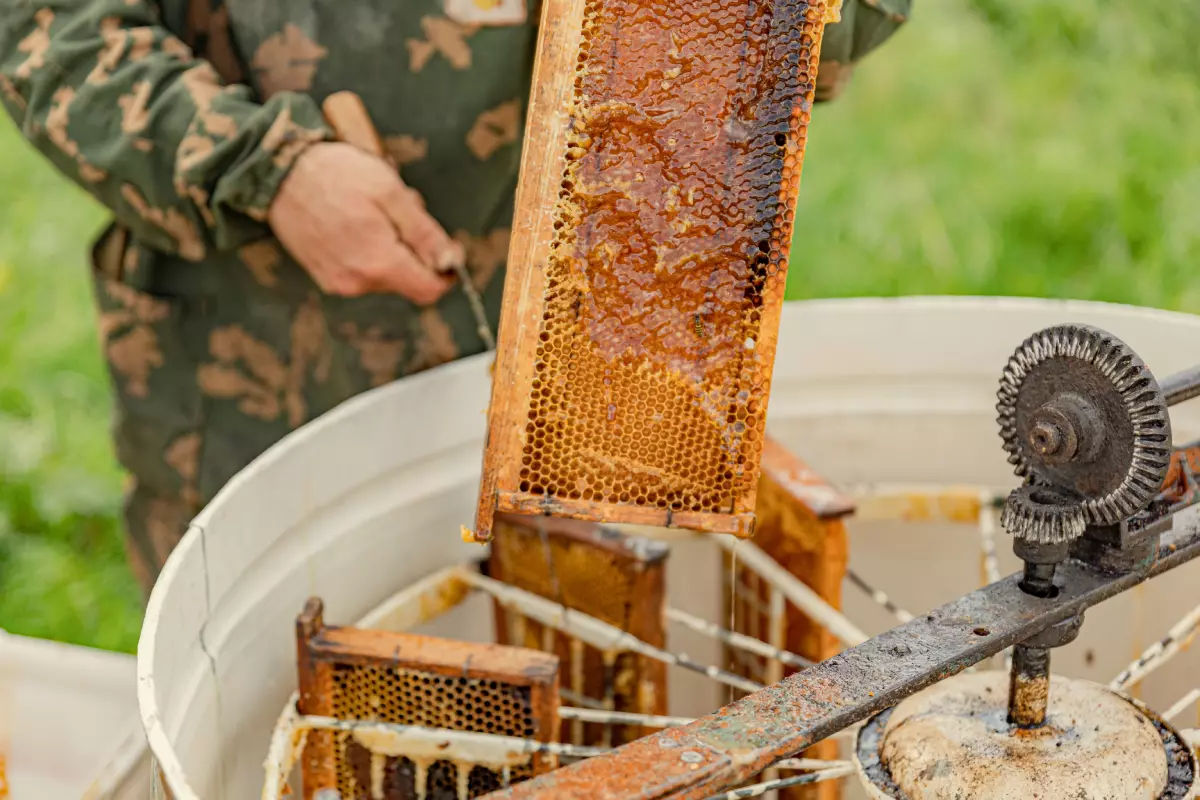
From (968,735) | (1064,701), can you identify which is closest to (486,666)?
(968,735)

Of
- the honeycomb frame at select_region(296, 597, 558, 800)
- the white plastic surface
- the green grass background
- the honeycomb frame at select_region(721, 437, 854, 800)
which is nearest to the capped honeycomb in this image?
the honeycomb frame at select_region(296, 597, 558, 800)

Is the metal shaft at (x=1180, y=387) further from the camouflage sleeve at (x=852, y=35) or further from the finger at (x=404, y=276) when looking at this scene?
the finger at (x=404, y=276)

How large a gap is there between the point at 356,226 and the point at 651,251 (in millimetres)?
677

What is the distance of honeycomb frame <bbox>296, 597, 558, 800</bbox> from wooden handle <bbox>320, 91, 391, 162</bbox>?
848mm

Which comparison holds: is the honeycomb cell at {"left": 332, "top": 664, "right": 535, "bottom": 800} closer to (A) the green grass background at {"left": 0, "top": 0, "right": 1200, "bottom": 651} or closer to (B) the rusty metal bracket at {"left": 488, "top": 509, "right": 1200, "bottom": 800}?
(B) the rusty metal bracket at {"left": 488, "top": 509, "right": 1200, "bottom": 800}

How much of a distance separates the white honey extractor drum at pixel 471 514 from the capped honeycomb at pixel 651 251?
36 cm

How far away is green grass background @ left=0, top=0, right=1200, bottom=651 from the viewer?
4.00 metres

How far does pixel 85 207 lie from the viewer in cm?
538

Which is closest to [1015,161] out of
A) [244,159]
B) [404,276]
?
[404,276]

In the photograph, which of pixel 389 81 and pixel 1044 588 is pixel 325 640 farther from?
pixel 389 81

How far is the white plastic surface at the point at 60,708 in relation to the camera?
2209 mm

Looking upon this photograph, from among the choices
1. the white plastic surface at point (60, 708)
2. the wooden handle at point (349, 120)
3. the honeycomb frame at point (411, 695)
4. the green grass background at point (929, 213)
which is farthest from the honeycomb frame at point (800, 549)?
the green grass background at point (929, 213)

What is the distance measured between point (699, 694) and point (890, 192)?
290cm

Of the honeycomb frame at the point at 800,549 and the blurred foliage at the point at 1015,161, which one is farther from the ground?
the blurred foliage at the point at 1015,161
